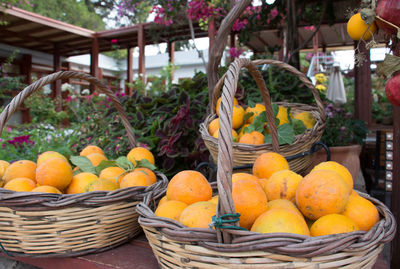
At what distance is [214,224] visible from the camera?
0.58 m

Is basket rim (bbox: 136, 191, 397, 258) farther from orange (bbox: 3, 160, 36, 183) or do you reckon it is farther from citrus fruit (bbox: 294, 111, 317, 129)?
citrus fruit (bbox: 294, 111, 317, 129)

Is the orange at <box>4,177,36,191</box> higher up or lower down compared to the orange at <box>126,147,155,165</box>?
lower down

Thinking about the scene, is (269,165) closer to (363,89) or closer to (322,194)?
(322,194)

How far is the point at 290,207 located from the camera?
743 mm

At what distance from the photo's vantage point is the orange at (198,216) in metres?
0.69

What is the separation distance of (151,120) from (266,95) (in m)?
0.98

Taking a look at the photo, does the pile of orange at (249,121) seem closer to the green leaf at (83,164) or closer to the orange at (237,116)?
the orange at (237,116)

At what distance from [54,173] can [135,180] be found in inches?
11.0

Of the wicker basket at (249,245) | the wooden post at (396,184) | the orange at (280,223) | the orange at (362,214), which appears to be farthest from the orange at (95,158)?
the wooden post at (396,184)

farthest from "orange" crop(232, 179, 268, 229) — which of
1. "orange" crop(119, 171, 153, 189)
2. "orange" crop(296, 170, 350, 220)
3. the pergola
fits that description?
the pergola

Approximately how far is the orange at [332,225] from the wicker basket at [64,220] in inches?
19.0

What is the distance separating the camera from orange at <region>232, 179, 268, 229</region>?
72 centimetres

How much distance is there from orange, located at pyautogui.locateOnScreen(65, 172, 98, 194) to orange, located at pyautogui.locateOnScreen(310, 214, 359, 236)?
0.78 m

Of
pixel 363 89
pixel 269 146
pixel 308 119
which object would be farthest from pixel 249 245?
pixel 363 89
